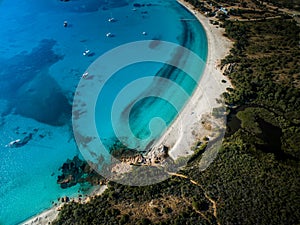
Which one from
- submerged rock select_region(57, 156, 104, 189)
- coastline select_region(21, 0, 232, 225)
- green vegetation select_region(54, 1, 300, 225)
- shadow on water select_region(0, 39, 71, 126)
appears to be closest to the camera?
green vegetation select_region(54, 1, 300, 225)

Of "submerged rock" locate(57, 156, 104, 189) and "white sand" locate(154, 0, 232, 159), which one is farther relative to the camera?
"white sand" locate(154, 0, 232, 159)

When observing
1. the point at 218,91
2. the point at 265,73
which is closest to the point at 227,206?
the point at 218,91

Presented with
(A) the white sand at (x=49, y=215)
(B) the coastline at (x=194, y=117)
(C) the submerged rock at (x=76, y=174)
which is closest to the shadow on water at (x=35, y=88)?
(C) the submerged rock at (x=76, y=174)

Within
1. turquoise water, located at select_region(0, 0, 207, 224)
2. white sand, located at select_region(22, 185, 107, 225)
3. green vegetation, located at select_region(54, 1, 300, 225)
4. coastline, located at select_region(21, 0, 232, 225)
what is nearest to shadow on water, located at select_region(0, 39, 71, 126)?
turquoise water, located at select_region(0, 0, 207, 224)

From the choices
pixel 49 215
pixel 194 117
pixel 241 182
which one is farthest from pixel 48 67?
pixel 241 182

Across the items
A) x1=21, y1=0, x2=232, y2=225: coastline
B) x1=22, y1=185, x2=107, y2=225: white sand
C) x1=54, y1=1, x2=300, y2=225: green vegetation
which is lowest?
x1=22, y1=185, x2=107, y2=225: white sand

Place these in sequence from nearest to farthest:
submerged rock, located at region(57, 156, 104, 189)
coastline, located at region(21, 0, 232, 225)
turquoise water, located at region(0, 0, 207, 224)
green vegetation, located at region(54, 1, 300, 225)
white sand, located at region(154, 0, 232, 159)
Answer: green vegetation, located at region(54, 1, 300, 225) < coastline, located at region(21, 0, 232, 225) < submerged rock, located at region(57, 156, 104, 189) < turquoise water, located at region(0, 0, 207, 224) < white sand, located at region(154, 0, 232, 159)

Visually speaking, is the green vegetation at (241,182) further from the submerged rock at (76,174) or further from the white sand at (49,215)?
the submerged rock at (76,174)

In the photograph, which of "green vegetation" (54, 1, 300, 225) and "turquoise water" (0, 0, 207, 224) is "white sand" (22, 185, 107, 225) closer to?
"turquoise water" (0, 0, 207, 224)
